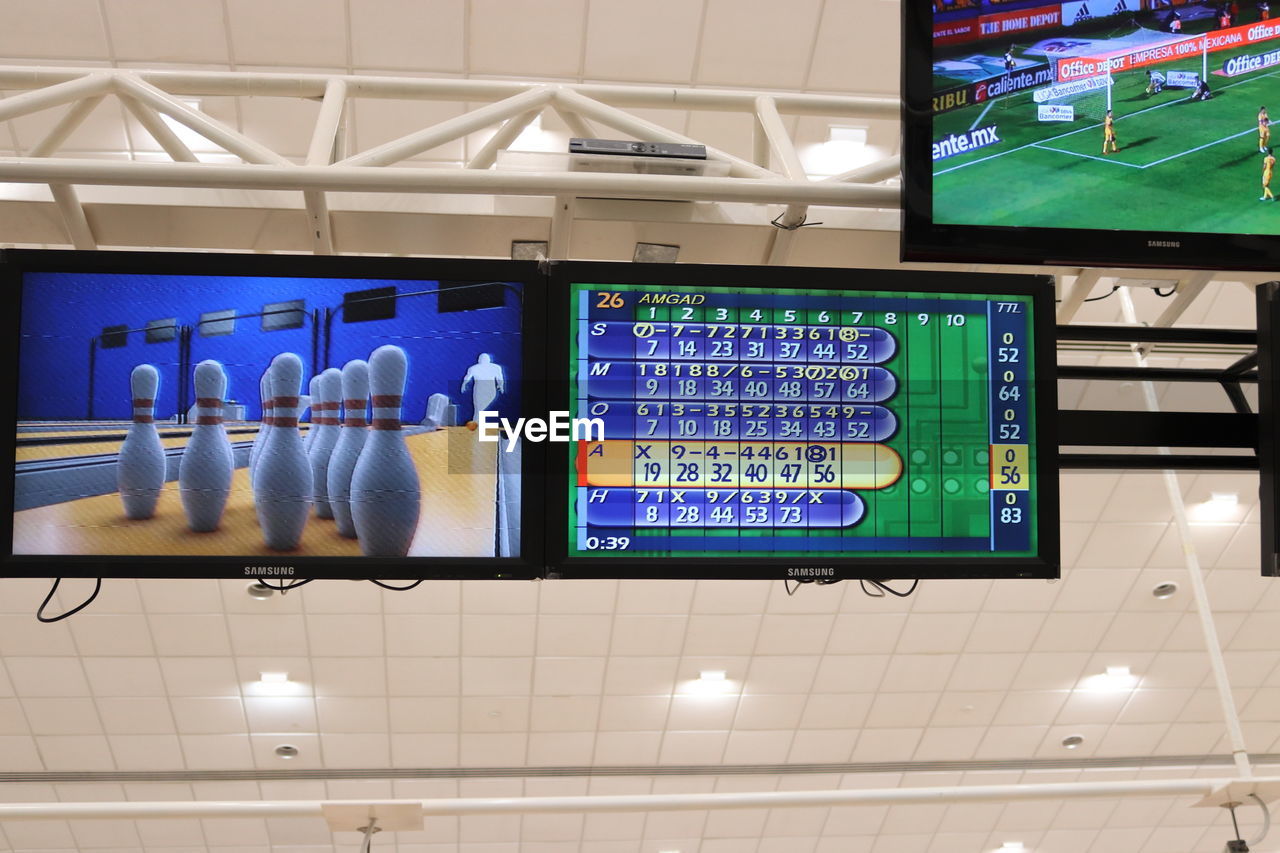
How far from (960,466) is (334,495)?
163cm

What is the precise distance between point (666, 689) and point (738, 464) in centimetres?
736

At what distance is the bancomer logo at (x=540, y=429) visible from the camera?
3.43m

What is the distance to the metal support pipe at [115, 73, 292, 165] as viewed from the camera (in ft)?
12.6

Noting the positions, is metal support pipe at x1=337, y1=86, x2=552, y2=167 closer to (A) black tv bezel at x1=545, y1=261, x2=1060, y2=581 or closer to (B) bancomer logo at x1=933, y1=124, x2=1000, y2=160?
(A) black tv bezel at x1=545, y1=261, x2=1060, y2=581

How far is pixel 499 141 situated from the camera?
4.07 meters

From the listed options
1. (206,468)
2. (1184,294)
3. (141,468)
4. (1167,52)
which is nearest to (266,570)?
(206,468)

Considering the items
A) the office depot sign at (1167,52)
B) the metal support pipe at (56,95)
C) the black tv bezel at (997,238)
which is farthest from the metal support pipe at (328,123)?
the office depot sign at (1167,52)

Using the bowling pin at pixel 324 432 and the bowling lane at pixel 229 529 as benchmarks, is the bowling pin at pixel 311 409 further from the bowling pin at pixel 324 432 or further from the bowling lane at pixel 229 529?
the bowling lane at pixel 229 529

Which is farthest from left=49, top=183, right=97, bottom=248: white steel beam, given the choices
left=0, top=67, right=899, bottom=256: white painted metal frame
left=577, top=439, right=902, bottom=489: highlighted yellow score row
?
left=577, top=439, right=902, bottom=489: highlighted yellow score row

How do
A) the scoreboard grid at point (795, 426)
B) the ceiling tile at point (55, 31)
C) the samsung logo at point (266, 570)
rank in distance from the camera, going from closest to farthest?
the samsung logo at point (266, 570) < the scoreboard grid at point (795, 426) < the ceiling tile at point (55, 31)

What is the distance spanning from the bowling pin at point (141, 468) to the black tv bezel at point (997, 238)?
201cm

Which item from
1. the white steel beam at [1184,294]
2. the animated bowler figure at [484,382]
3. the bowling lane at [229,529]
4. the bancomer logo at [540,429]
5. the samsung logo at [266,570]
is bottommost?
the samsung logo at [266,570]

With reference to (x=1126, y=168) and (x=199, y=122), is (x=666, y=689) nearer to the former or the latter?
(x=199, y=122)

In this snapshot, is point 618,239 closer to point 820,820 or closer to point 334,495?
point 334,495
